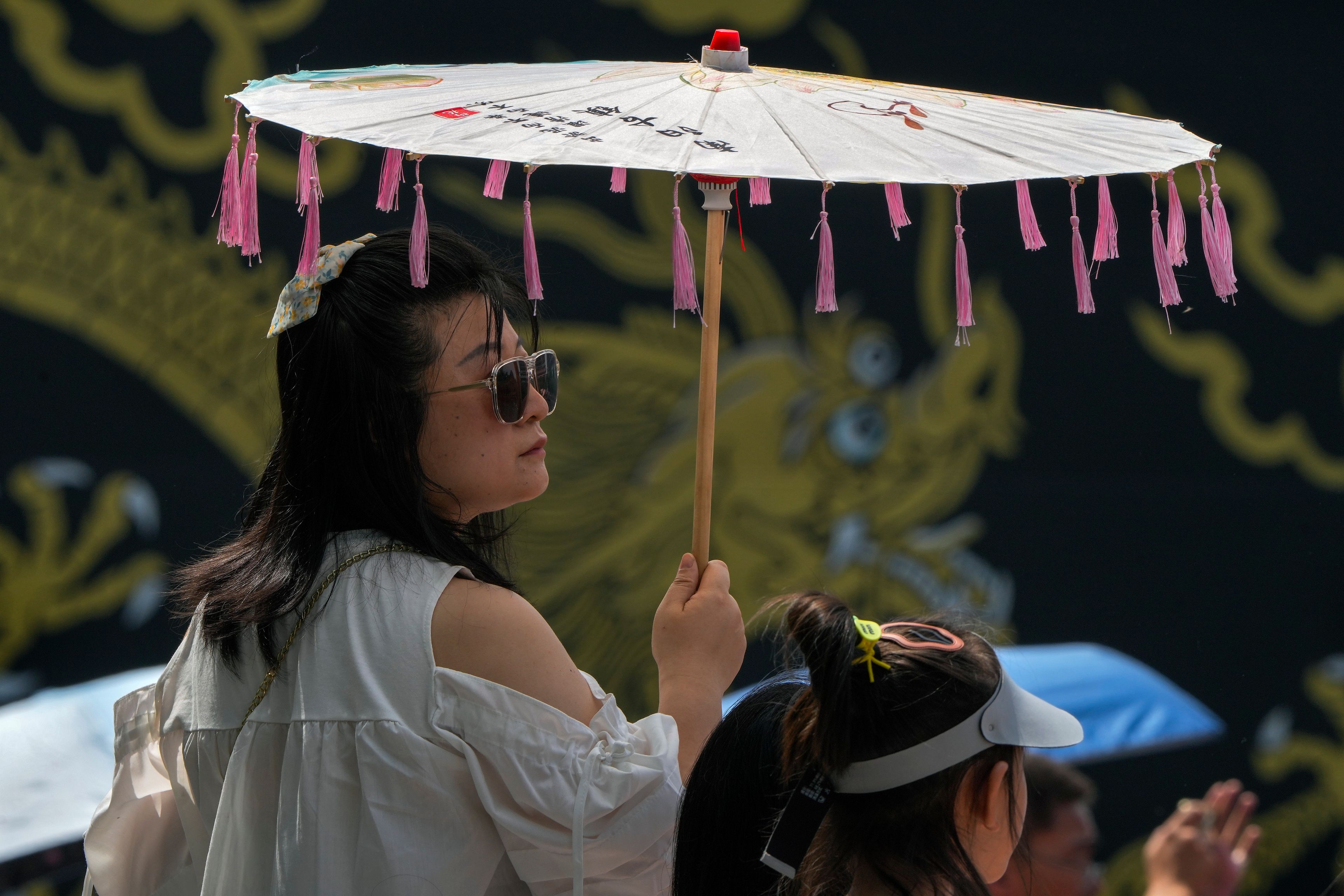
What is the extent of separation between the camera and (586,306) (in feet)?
11.7

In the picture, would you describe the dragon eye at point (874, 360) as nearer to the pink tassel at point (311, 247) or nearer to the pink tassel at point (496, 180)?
the pink tassel at point (496, 180)

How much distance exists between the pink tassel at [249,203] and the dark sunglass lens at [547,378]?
0.39 m

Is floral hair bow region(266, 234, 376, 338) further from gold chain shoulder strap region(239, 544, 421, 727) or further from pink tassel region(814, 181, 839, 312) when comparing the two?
pink tassel region(814, 181, 839, 312)

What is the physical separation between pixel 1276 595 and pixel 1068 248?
54.8 inches

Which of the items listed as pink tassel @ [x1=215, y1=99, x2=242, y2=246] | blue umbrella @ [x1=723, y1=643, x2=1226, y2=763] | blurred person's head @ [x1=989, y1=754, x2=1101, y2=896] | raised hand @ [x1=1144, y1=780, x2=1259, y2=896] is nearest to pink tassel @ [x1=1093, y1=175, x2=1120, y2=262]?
pink tassel @ [x1=215, y1=99, x2=242, y2=246]

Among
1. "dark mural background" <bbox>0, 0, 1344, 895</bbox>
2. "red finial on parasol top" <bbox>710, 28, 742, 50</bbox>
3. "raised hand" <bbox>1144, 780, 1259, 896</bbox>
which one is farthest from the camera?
"dark mural background" <bbox>0, 0, 1344, 895</bbox>

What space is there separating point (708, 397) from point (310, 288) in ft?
1.74

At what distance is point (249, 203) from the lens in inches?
62.1

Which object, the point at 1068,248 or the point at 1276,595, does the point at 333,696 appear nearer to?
the point at 1068,248

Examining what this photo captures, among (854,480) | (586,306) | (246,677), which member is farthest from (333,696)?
(854,480)

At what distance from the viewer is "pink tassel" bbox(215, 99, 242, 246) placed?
1.61 m

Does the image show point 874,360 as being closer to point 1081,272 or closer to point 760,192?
point 760,192

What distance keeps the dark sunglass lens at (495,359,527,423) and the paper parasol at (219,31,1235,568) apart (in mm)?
94

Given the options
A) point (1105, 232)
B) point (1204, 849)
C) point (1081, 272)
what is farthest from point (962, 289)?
point (1204, 849)
